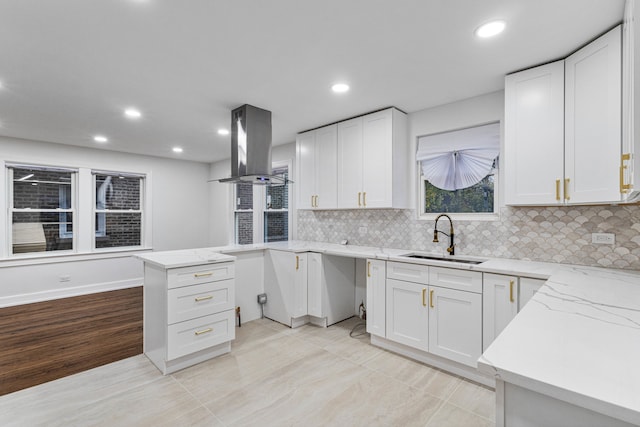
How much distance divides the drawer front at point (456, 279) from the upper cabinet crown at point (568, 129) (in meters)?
0.68

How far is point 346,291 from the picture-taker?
3.74m

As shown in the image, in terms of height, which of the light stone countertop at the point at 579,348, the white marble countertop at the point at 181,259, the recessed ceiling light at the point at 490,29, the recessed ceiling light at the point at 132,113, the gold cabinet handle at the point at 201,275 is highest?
the recessed ceiling light at the point at 490,29

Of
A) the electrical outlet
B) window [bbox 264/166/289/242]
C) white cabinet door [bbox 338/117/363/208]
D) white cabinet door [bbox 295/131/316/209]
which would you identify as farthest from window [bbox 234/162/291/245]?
the electrical outlet

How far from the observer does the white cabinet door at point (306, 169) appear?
13.1 feet

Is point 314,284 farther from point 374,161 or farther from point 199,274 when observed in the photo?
point 374,161

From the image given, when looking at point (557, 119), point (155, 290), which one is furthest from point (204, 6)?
point (557, 119)

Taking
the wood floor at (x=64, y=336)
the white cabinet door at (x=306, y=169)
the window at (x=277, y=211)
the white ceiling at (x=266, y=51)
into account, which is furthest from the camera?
the window at (x=277, y=211)

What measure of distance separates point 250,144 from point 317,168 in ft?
3.40

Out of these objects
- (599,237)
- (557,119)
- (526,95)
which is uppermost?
(526,95)

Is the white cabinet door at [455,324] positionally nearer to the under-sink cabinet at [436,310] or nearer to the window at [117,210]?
the under-sink cabinet at [436,310]

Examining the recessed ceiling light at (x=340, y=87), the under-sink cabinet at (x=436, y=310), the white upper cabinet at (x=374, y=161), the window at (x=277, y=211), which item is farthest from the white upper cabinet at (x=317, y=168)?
the under-sink cabinet at (x=436, y=310)

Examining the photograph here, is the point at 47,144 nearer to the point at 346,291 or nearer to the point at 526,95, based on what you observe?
the point at 346,291

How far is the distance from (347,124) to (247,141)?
1.19 m

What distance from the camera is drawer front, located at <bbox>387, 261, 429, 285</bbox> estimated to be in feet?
8.46
